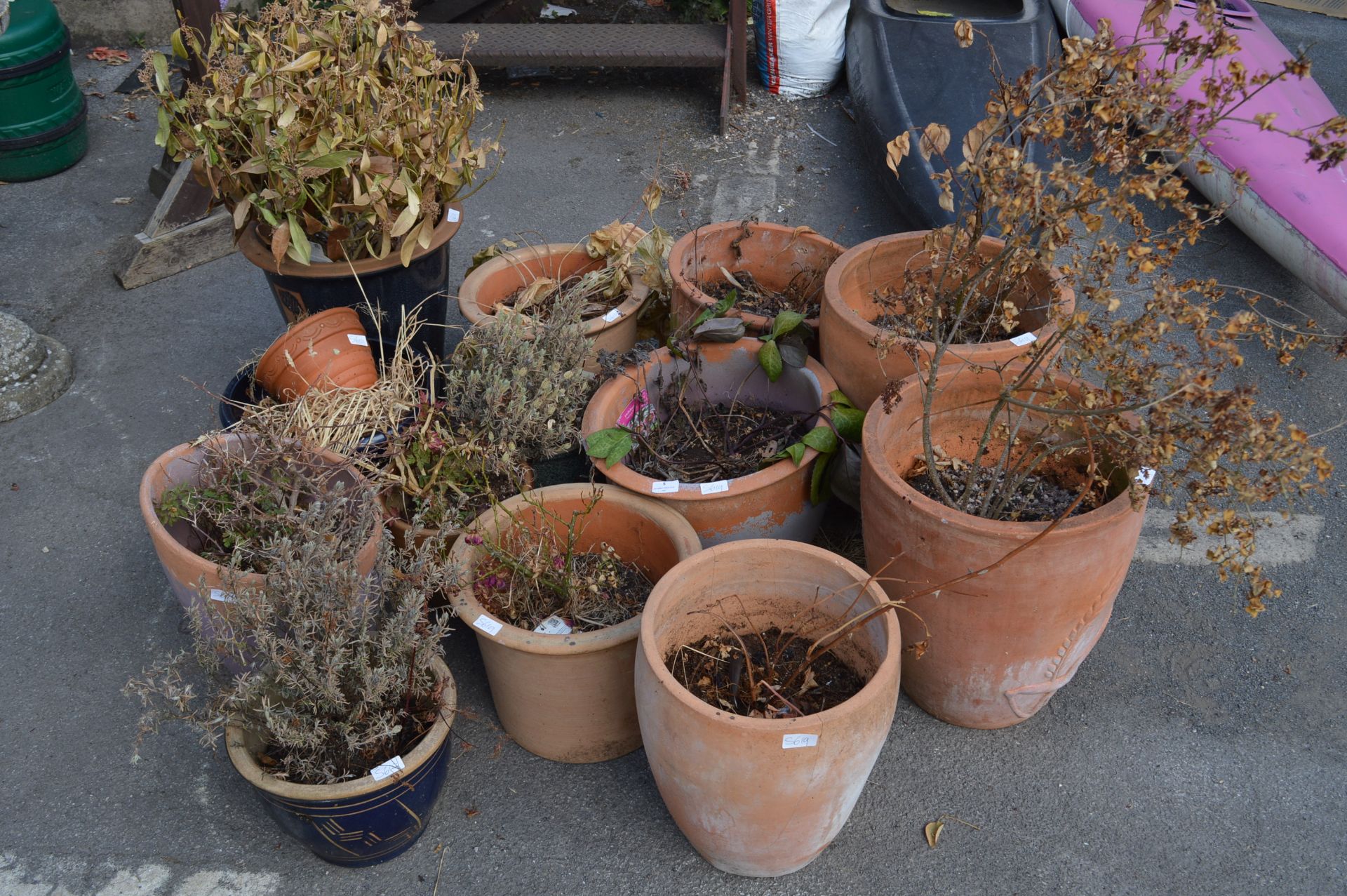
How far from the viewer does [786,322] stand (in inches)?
119

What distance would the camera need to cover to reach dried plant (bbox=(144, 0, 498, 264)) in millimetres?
2805

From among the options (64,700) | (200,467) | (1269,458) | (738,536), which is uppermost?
(1269,458)

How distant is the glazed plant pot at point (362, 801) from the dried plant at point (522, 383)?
2.27 ft

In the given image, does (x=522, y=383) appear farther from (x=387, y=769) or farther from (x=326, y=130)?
(x=387, y=769)

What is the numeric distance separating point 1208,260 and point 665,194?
247 centimetres

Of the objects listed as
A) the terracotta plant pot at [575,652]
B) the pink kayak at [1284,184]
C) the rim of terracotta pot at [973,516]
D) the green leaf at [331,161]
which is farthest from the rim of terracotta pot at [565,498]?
the pink kayak at [1284,184]

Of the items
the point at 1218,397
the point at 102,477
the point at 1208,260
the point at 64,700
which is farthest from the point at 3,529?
the point at 1208,260

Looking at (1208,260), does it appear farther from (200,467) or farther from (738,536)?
(200,467)

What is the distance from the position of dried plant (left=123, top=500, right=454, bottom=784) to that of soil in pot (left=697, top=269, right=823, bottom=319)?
1514 millimetres

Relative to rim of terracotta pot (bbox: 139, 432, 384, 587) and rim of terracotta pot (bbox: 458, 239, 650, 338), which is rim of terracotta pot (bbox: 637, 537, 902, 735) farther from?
rim of terracotta pot (bbox: 458, 239, 650, 338)

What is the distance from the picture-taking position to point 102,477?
→ 337 cm

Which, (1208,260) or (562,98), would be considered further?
(562,98)

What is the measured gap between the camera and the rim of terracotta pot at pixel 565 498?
7.50ft

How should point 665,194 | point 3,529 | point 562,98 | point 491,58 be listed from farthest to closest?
1. point 562,98
2. point 491,58
3. point 665,194
4. point 3,529
